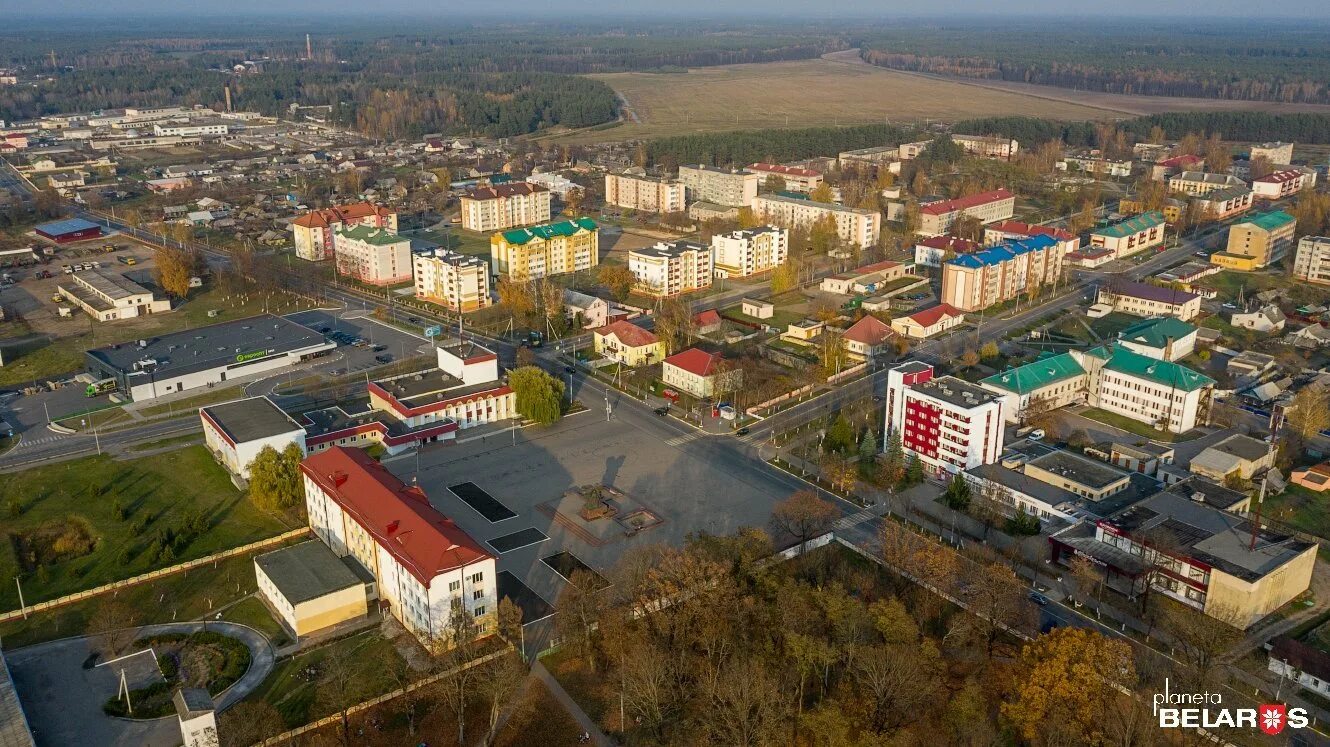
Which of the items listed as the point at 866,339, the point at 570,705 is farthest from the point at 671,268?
the point at 570,705

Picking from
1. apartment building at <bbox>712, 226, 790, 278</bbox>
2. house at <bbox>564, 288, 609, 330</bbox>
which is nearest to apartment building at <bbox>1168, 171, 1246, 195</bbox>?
apartment building at <bbox>712, 226, 790, 278</bbox>

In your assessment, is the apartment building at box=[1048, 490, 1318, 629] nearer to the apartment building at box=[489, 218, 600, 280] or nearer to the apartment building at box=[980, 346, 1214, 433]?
the apartment building at box=[980, 346, 1214, 433]

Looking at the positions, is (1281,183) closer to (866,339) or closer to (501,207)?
(866,339)

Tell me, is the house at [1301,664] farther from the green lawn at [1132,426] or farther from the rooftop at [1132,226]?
the rooftop at [1132,226]

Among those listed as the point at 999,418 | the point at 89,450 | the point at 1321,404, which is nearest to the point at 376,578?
the point at 89,450

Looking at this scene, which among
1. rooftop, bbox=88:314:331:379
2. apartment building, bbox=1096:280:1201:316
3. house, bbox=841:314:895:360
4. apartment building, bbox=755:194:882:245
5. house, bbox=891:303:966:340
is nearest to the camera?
rooftop, bbox=88:314:331:379
